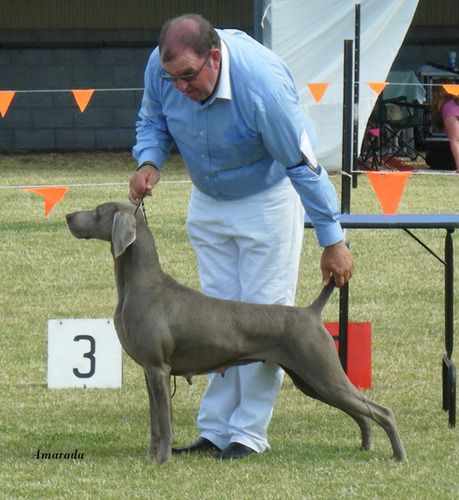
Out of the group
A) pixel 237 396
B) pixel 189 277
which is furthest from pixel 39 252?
pixel 237 396

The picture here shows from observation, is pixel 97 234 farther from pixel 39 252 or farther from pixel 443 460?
pixel 39 252

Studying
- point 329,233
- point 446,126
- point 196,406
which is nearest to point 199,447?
point 196,406

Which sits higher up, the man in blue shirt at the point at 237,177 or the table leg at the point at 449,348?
the man in blue shirt at the point at 237,177

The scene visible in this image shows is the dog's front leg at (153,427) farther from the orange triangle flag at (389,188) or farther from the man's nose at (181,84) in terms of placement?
the orange triangle flag at (389,188)

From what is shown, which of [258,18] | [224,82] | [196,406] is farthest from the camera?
[258,18]

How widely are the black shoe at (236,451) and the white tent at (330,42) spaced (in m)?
6.40

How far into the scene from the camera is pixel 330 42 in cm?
1191

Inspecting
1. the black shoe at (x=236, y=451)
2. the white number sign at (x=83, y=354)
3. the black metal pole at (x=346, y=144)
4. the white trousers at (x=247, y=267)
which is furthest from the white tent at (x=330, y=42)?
the black shoe at (x=236, y=451)

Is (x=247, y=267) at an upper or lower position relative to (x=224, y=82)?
lower

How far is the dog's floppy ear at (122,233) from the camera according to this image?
4.87 metres

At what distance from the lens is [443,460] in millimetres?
5172

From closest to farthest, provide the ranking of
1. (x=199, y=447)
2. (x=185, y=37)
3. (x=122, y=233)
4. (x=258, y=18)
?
(x=185, y=37), (x=122, y=233), (x=199, y=447), (x=258, y=18)

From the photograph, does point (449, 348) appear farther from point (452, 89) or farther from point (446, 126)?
point (446, 126)

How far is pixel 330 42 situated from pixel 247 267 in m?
7.09
